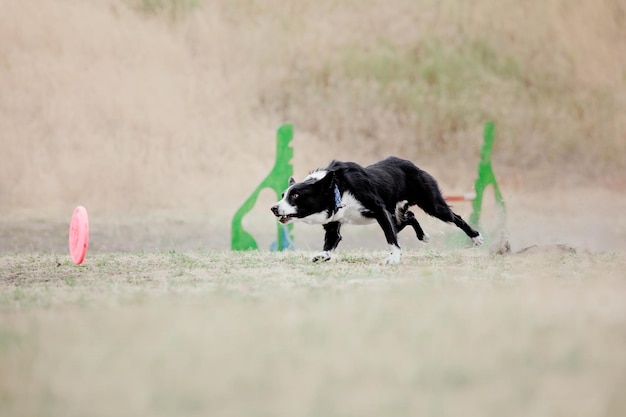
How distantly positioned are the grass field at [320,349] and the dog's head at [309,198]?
114 centimetres

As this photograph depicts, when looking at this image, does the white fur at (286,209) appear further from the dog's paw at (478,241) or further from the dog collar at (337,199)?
the dog's paw at (478,241)

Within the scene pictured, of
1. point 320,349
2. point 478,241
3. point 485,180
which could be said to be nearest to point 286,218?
point 478,241

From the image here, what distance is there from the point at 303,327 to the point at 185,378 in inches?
33.5

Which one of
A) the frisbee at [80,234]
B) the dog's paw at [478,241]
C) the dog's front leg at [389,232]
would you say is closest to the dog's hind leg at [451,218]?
the dog's paw at [478,241]

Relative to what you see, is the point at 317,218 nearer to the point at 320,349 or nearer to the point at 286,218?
the point at 286,218

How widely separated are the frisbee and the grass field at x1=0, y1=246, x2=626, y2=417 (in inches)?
58.1

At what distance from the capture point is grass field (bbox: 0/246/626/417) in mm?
3178

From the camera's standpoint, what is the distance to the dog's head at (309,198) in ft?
23.6

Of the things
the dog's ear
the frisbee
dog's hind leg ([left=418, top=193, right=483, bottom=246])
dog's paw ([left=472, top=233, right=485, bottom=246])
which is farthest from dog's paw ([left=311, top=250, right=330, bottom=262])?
the frisbee

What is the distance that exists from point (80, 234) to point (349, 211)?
89.1 inches

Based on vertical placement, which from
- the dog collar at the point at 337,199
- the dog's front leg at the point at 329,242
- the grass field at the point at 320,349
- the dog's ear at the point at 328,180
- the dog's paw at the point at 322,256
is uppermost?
the dog's ear at the point at 328,180

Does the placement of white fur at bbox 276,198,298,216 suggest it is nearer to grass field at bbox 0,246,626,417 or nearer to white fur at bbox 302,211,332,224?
white fur at bbox 302,211,332,224

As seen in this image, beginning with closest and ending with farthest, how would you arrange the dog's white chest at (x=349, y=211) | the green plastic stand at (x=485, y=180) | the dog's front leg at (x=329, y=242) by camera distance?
1. the dog's white chest at (x=349, y=211)
2. the dog's front leg at (x=329, y=242)
3. the green plastic stand at (x=485, y=180)

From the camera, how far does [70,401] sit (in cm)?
323
